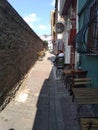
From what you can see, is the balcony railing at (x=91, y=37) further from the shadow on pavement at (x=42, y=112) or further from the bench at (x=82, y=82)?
the shadow on pavement at (x=42, y=112)

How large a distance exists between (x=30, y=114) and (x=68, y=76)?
140 inches

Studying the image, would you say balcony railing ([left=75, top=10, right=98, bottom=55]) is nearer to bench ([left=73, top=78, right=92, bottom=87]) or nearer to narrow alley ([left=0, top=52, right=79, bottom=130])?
bench ([left=73, top=78, right=92, bottom=87])

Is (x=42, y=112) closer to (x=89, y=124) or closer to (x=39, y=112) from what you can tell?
Answer: (x=39, y=112)

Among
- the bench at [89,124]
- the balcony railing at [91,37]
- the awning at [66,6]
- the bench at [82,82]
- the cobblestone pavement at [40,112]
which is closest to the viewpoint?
the bench at [89,124]

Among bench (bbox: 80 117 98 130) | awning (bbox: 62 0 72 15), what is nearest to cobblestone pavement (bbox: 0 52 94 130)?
bench (bbox: 80 117 98 130)

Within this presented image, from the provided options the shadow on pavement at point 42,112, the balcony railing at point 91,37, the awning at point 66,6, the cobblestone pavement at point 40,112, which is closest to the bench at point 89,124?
the cobblestone pavement at point 40,112

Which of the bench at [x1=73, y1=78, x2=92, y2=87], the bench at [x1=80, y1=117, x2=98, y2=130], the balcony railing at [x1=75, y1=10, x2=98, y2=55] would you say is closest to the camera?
the bench at [x1=80, y1=117, x2=98, y2=130]

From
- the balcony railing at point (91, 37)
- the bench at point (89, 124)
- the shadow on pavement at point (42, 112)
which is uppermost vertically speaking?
the balcony railing at point (91, 37)

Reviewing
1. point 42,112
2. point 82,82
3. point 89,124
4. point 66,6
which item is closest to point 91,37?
point 82,82

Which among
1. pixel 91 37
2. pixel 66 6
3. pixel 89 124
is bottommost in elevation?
pixel 89 124

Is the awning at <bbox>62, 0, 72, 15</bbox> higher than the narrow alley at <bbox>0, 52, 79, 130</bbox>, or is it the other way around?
the awning at <bbox>62, 0, 72, 15</bbox>

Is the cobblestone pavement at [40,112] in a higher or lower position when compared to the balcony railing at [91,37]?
lower

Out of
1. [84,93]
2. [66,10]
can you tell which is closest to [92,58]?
[84,93]

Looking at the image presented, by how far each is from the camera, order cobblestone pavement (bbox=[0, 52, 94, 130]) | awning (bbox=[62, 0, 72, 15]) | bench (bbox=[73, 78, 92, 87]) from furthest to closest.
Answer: awning (bbox=[62, 0, 72, 15]), bench (bbox=[73, 78, 92, 87]), cobblestone pavement (bbox=[0, 52, 94, 130])
